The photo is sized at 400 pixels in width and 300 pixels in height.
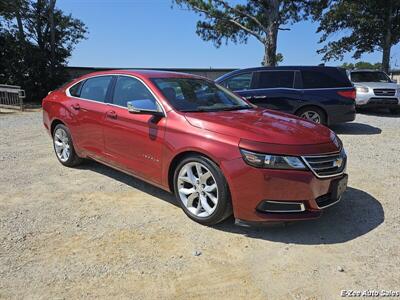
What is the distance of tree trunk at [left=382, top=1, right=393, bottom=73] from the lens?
75.2 feet

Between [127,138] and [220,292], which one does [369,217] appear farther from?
[127,138]

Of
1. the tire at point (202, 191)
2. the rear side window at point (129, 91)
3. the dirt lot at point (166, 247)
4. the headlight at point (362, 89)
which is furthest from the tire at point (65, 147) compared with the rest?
the headlight at point (362, 89)

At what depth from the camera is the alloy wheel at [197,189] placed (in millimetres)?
3869

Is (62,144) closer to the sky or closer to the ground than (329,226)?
closer to the sky

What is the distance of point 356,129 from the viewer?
10.1m

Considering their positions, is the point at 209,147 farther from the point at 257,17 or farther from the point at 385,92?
the point at 257,17

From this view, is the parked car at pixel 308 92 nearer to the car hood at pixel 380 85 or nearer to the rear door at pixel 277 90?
the rear door at pixel 277 90

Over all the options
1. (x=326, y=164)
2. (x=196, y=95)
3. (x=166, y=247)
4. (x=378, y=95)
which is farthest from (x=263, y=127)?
(x=378, y=95)

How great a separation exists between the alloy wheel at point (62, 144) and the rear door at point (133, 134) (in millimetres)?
1262

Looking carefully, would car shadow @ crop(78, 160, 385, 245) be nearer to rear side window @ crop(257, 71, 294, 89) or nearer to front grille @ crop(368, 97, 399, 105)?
rear side window @ crop(257, 71, 294, 89)

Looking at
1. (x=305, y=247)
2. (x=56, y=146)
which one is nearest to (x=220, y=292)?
(x=305, y=247)

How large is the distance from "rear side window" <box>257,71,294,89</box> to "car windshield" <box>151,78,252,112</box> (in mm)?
4487

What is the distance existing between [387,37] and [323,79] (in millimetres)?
17410

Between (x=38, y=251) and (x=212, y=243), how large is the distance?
5.23 ft
